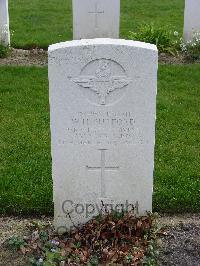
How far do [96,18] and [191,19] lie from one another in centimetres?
176

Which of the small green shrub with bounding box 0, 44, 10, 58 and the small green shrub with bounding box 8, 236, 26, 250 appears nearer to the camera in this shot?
the small green shrub with bounding box 8, 236, 26, 250

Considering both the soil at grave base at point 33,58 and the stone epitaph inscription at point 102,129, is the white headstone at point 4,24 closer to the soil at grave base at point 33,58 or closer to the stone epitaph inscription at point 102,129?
the soil at grave base at point 33,58

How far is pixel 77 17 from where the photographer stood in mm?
10312

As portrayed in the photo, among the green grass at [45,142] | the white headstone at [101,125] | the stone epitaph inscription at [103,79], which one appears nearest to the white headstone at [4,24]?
the green grass at [45,142]

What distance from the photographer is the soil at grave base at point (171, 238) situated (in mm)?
4316

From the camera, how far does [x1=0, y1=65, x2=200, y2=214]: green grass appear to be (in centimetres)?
520

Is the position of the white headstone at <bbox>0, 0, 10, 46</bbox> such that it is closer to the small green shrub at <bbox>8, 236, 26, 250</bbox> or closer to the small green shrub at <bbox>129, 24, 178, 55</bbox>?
the small green shrub at <bbox>129, 24, 178, 55</bbox>

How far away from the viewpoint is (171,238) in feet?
15.1

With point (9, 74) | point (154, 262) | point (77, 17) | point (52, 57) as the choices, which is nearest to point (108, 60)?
point (52, 57)

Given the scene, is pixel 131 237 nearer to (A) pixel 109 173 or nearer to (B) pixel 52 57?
(A) pixel 109 173

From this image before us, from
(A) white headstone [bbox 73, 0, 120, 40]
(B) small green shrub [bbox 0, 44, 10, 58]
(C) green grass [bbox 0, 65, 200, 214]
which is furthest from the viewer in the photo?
(A) white headstone [bbox 73, 0, 120, 40]

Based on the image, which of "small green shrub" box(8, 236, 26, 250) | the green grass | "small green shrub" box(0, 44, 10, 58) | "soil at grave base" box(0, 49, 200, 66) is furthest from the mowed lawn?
"small green shrub" box(8, 236, 26, 250)

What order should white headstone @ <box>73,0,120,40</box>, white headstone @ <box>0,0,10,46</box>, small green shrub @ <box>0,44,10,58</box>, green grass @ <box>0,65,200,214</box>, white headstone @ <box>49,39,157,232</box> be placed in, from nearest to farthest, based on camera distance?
white headstone @ <box>49,39,157,232</box> < green grass @ <box>0,65,200,214</box> < small green shrub @ <box>0,44,10,58</box> < white headstone @ <box>0,0,10,46</box> < white headstone @ <box>73,0,120,40</box>

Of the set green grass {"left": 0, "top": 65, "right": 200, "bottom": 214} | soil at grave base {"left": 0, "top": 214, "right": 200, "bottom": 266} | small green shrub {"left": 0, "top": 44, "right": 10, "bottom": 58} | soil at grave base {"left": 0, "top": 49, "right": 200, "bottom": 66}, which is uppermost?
small green shrub {"left": 0, "top": 44, "right": 10, "bottom": 58}
